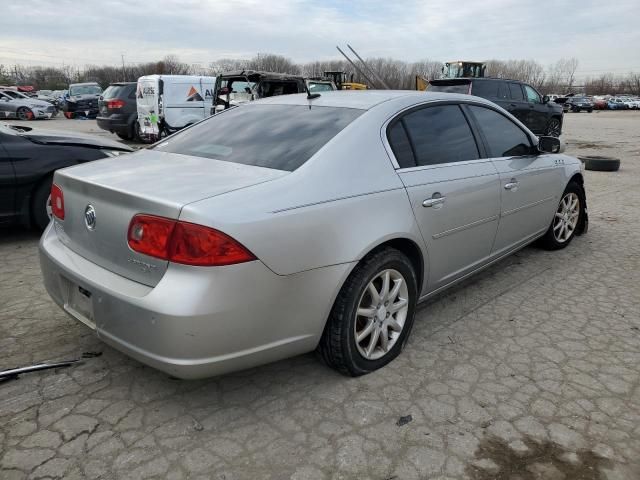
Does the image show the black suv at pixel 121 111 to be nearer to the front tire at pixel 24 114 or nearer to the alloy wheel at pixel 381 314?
the alloy wheel at pixel 381 314

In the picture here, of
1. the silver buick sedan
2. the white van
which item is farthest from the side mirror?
the white van

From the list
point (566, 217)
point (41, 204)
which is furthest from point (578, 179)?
point (41, 204)

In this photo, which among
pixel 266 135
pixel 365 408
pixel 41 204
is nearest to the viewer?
pixel 365 408

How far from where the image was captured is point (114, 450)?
2197 millimetres

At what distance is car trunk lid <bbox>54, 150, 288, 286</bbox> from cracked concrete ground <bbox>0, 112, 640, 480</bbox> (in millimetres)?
540

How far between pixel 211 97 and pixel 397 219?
12141mm

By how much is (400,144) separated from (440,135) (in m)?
0.49

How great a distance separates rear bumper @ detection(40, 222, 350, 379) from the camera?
81.4 inches

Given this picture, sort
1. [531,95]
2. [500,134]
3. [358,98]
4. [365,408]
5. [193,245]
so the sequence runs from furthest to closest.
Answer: [531,95]
[500,134]
[358,98]
[365,408]
[193,245]

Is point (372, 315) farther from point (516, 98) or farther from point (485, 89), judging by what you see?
point (516, 98)

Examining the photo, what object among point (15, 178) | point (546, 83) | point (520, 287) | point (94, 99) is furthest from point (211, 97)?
point (546, 83)

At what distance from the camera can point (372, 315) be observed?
2.76 meters

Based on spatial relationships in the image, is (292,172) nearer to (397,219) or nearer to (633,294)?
(397,219)

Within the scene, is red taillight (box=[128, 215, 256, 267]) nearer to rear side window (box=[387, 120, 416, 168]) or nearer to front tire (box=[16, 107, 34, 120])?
rear side window (box=[387, 120, 416, 168])
